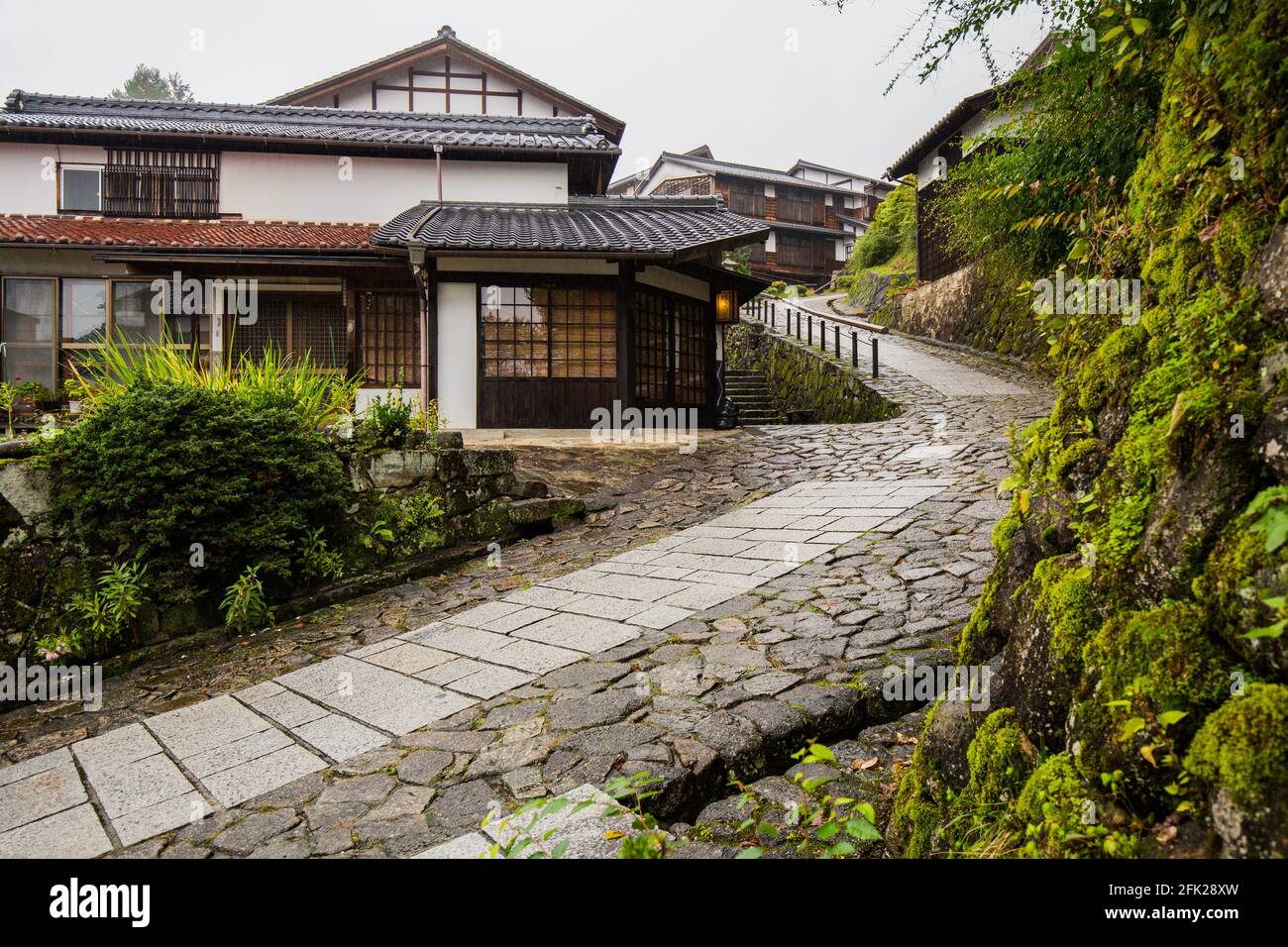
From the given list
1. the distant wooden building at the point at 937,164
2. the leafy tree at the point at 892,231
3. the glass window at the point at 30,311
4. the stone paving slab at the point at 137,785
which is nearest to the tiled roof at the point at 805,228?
the leafy tree at the point at 892,231

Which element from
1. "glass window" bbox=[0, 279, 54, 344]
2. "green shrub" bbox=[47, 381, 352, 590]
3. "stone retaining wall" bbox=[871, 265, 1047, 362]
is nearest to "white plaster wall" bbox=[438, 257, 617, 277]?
"green shrub" bbox=[47, 381, 352, 590]

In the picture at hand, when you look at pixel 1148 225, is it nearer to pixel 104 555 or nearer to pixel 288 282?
pixel 104 555

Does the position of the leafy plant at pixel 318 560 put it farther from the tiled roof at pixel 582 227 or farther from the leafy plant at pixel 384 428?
the tiled roof at pixel 582 227

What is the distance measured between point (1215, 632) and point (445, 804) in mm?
2576

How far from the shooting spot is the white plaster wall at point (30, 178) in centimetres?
1410

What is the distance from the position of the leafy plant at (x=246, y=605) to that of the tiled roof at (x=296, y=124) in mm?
12094

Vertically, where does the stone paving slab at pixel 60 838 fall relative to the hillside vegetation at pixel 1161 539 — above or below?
below

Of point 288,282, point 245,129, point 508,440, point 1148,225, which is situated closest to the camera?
point 1148,225

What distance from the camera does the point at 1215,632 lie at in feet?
4.92

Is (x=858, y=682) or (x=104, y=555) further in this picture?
(x=104, y=555)

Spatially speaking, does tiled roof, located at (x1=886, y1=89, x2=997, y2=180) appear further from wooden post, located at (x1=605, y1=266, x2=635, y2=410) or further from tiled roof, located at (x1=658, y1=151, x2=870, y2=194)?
tiled roof, located at (x1=658, y1=151, x2=870, y2=194)

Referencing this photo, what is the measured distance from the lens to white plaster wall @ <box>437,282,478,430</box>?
1232 cm

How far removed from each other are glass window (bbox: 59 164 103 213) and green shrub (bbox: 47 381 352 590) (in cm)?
1260

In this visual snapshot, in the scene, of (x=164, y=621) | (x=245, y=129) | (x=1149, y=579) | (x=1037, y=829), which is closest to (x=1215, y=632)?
(x=1149, y=579)
